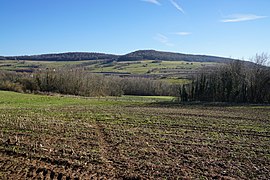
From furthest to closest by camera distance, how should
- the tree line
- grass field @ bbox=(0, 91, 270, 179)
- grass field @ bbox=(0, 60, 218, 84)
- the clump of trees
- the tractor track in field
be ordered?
grass field @ bbox=(0, 60, 218, 84)
the tree line
the clump of trees
the tractor track in field
grass field @ bbox=(0, 91, 270, 179)

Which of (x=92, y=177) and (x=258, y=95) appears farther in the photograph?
(x=258, y=95)

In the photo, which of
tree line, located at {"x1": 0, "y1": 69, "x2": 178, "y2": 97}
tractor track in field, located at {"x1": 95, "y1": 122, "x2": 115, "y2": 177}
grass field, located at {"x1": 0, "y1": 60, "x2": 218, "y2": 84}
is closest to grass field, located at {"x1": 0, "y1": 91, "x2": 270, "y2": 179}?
→ tractor track in field, located at {"x1": 95, "y1": 122, "x2": 115, "y2": 177}

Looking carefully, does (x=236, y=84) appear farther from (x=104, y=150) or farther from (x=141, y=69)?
(x=141, y=69)

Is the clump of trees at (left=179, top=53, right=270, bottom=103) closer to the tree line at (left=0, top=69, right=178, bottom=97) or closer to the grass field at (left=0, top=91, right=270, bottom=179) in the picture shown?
the tree line at (left=0, top=69, right=178, bottom=97)

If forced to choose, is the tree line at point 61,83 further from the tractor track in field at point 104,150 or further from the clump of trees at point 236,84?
the tractor track in field at point 104,150

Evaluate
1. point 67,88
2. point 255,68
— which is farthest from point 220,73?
point 67,88

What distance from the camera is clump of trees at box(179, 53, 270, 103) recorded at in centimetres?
5041

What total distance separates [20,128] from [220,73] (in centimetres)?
4281

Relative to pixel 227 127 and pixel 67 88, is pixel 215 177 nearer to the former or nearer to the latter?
pixel 227 127

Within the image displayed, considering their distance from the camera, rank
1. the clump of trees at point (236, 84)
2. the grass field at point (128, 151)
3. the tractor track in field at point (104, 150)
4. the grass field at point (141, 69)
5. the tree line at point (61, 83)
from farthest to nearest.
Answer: the grass field at point (141, 69)
the tree line at point (61, 83)
the clump of trees at point (236, 84)
the tractor track in field at point (104, 150)
the grass field at point (128, 151)

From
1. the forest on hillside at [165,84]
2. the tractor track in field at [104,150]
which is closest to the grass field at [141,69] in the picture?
the forest on hillside at [165,84]

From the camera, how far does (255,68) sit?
51219mm

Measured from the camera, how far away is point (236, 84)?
52031 mm

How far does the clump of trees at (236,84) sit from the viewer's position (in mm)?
50406
